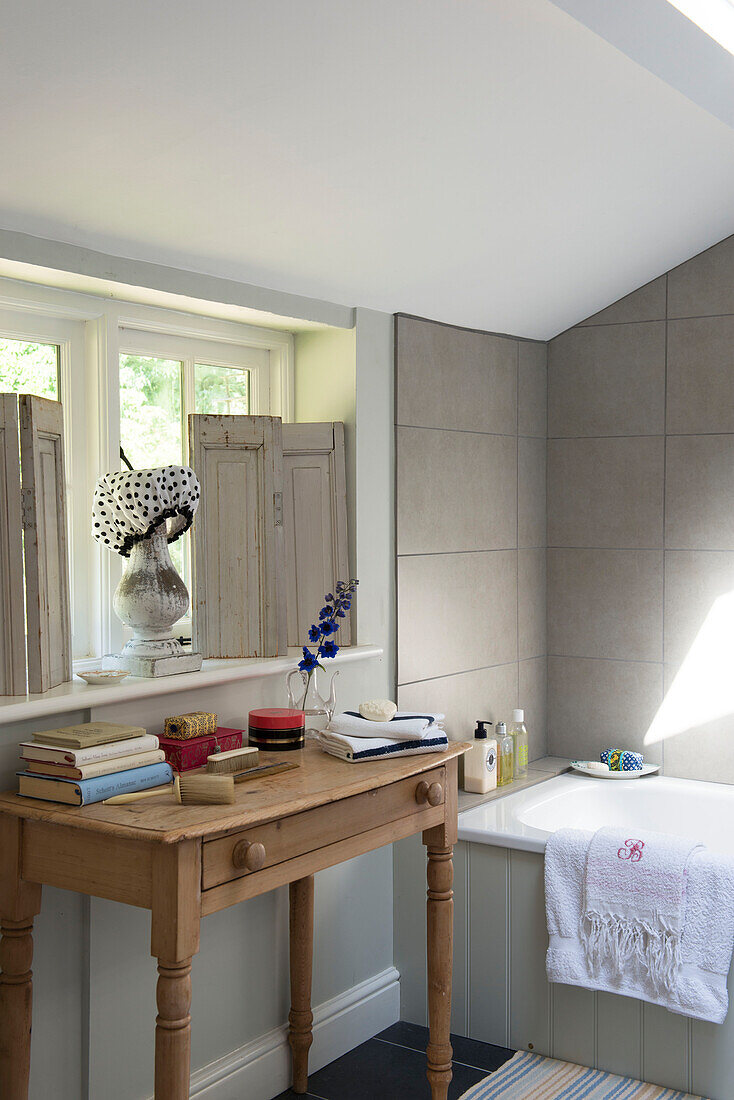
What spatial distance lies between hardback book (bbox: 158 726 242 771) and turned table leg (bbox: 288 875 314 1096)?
0.52 metres

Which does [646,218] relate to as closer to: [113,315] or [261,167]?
[261,167]

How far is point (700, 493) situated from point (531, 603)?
2.05 ft

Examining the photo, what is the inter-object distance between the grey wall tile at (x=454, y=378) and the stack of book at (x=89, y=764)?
1.30 m

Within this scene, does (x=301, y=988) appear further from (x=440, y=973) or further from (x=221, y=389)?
(x=221, y=389)

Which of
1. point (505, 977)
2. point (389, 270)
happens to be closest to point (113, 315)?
point (389, 270)

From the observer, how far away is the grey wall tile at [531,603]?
343 centimetres

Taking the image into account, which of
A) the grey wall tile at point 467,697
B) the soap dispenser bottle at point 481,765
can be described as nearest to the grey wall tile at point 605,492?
the grey wall tile at point 467,697

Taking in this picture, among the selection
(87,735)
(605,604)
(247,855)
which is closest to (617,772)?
(605,604)

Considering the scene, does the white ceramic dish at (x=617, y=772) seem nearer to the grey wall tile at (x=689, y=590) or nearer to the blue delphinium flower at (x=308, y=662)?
the grey wall tile at (x=689, y=590)

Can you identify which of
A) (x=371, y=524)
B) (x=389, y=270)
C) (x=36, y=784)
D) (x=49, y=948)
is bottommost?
(x=49, y=948)

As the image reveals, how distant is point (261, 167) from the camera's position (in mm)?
2062

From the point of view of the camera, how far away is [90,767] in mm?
1768

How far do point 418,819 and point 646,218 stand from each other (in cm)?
170

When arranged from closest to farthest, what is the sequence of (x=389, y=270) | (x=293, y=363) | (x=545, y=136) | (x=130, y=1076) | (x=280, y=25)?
1. (x=280, y=25)
2. (x=130, y=1076)
3. (x=545, y=136)
4. (x=389, y=270)
5. (x=293, y=363)
